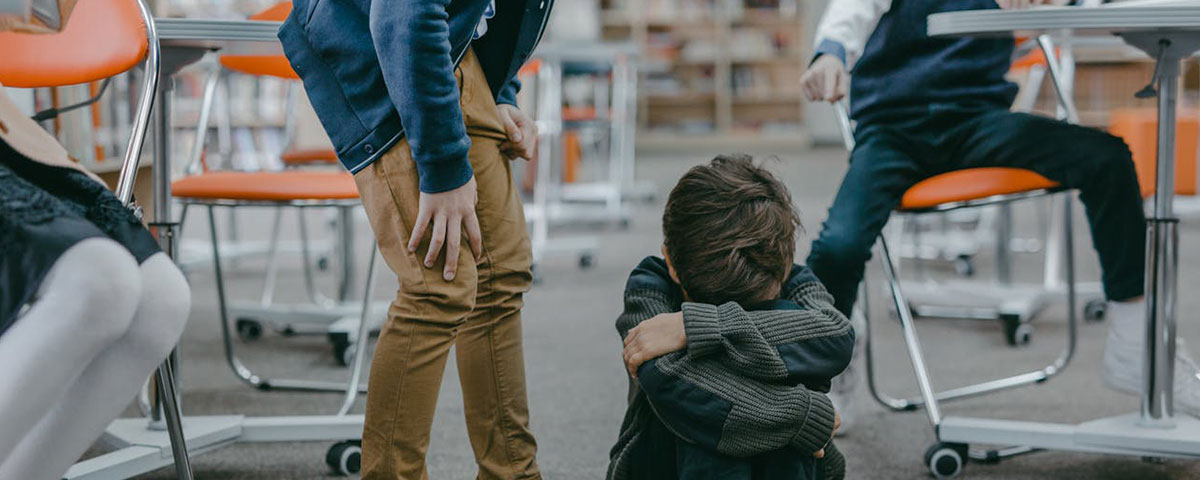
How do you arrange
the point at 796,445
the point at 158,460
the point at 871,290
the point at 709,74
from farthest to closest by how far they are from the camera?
the point at 709,74, the point at 871,290, the point at 158,460, the point at 796,445

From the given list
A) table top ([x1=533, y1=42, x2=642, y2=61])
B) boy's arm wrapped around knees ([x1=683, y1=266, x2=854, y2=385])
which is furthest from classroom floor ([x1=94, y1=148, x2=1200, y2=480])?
table top ([x1=533, y1=42, x2=642, y2=61])

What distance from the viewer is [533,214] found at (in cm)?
370

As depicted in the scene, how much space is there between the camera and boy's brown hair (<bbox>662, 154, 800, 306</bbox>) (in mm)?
1091

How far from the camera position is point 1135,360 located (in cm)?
151

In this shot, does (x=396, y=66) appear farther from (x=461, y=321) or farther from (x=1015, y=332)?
(x=1015, y=332)

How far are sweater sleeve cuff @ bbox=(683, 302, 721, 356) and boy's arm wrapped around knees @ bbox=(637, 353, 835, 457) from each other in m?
0.02

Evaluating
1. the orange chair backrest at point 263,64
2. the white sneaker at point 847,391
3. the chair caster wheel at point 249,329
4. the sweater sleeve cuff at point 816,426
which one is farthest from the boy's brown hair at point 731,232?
the chair caster wheel at point 249,329

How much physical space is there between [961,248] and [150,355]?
324 centimetres

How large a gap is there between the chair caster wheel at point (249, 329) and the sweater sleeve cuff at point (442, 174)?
1.66 meters

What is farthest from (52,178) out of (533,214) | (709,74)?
(709,74)

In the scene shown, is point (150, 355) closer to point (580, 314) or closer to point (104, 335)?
point (104, 335)

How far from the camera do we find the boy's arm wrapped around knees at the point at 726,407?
1.03m

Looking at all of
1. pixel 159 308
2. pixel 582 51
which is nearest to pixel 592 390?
pixel 159 308

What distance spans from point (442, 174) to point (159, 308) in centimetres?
29
